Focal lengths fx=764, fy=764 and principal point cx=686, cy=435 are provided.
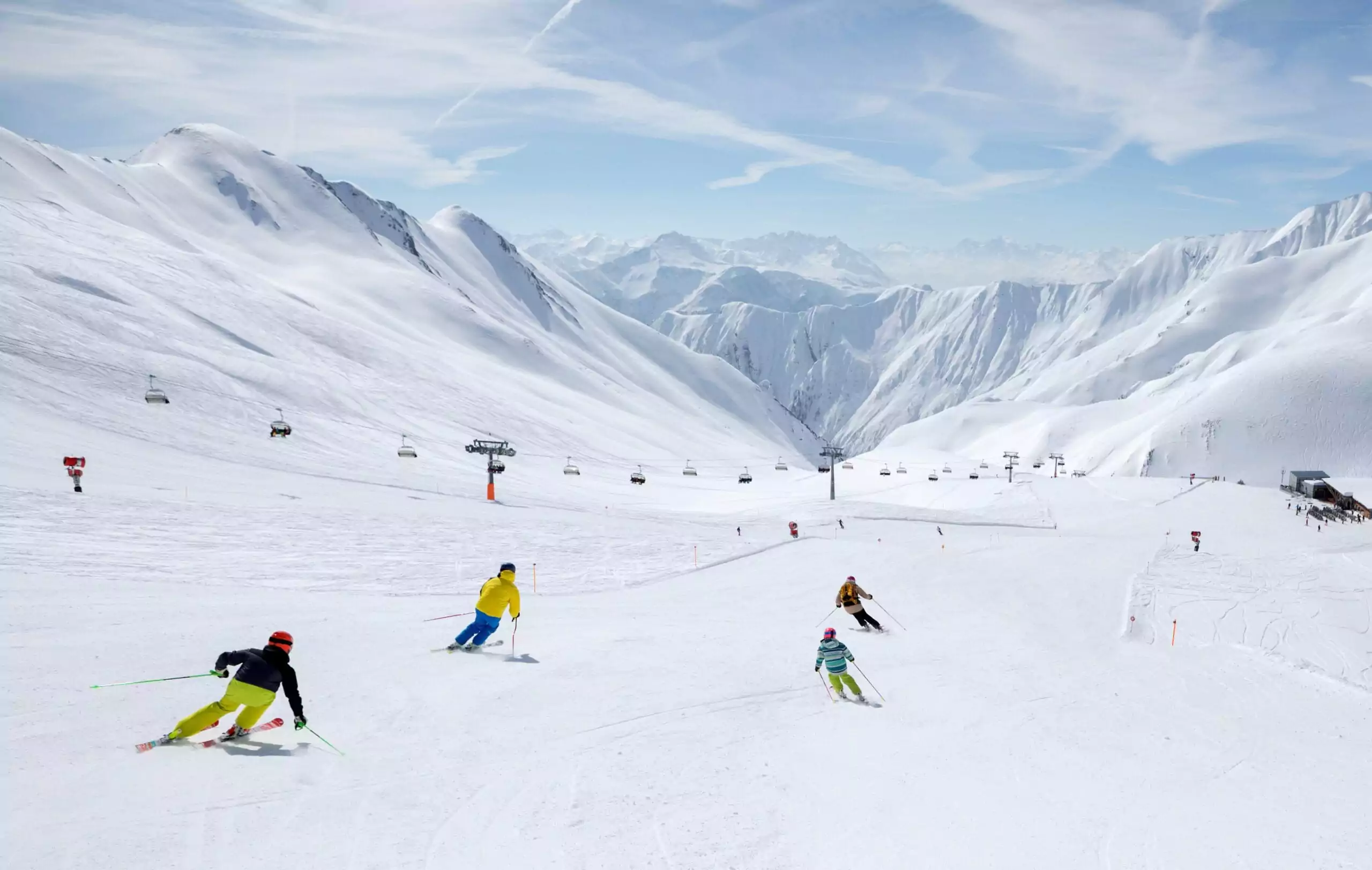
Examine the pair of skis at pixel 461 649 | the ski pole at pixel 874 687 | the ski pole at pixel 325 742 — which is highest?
the pair of skis at pixel 461 649

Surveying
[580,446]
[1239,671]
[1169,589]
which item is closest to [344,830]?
[1239,671]

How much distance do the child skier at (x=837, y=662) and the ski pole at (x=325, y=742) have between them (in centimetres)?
930

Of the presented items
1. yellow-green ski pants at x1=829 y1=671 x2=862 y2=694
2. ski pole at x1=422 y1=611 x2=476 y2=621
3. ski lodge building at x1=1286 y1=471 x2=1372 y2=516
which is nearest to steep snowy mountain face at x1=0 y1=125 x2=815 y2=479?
ski pole at x1=422 y1=611 x2=476 y2=621

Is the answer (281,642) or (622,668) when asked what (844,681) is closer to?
(622,668)

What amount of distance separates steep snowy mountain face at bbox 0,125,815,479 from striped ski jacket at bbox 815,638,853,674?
37.3 metres

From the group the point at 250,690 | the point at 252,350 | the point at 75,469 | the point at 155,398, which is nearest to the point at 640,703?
the point at 250,690

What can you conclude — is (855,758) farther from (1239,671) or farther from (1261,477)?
(1261,477)

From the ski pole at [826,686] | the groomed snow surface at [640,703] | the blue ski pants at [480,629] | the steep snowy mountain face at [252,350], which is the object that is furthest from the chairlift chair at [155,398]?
the ski pole at [826,686]

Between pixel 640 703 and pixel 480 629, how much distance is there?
185 inches

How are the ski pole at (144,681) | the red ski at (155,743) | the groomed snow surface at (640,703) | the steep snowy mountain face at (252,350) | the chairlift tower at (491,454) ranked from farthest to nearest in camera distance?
the steep snowy mountain face at (252,350), the chairlift tower at (491,454), the ski pole at (144,681), the red ski at (155,743), the groomed snow surface at (640,703)

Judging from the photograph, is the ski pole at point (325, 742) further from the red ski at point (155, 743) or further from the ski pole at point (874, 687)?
the ski pole at point (874, 687)

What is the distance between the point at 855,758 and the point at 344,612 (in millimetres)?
13617

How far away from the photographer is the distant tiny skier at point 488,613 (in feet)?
56.3

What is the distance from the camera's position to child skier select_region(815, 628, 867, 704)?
16031 mm
